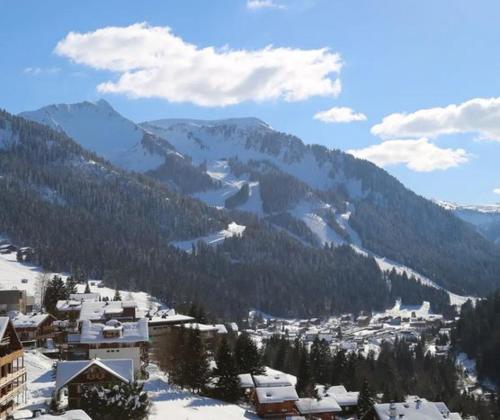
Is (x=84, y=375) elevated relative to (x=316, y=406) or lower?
elevated

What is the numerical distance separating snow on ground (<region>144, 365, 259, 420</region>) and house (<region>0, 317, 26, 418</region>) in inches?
466

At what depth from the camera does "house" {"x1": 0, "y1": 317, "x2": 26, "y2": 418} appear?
49.0 m

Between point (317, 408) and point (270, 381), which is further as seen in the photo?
point (270, 381)

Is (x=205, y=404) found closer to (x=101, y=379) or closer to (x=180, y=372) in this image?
(x=180, y=372)

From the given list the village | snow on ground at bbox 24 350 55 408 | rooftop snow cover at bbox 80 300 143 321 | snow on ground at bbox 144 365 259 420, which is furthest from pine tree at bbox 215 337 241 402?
rooftop snow cover at bbox 80 300 143 321

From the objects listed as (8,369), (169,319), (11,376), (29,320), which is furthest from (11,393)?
(169,319)

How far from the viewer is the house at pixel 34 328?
8962 centimetres

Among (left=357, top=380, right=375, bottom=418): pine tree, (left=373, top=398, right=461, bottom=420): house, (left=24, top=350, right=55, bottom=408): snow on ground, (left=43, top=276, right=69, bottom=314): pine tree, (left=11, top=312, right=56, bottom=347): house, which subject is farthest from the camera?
(left=43, top=276, right=69, bottom=314): pine tree

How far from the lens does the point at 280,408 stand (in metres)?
72.7

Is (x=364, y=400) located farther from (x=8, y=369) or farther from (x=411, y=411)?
(x=8, y=369)

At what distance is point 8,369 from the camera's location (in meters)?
50.5

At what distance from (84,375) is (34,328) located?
3609 cm

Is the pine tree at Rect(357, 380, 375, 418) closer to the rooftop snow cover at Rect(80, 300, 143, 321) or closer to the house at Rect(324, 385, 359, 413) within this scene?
the house at Rect(324, 385, 359, 413)

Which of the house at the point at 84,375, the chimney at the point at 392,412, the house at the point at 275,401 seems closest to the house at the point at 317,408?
the house at the point at 275,401
